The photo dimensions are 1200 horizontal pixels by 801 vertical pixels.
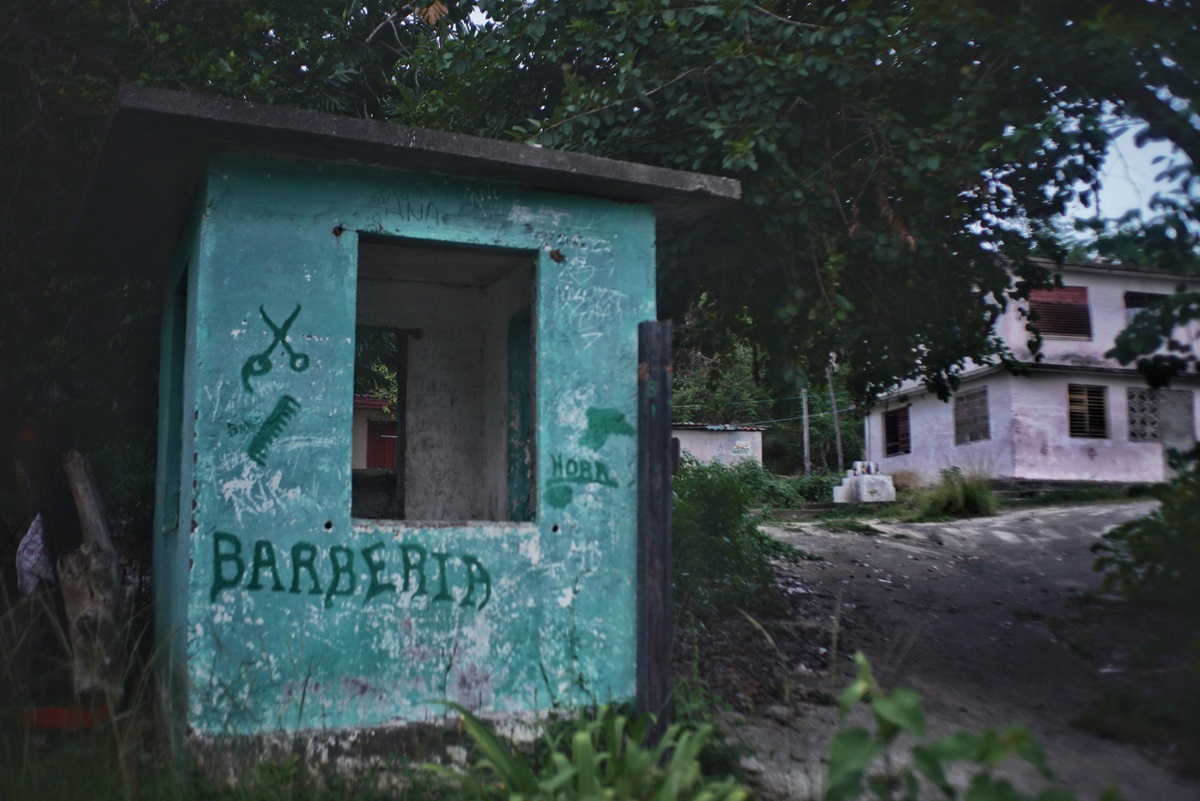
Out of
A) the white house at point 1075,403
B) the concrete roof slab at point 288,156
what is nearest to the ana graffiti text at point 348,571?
the concrete roof slab at point 288,156

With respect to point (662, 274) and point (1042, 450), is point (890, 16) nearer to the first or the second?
point (662, 274)

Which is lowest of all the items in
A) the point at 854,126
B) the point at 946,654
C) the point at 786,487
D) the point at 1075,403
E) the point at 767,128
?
the point at 946,654

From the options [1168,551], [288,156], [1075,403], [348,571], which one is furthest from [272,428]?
[1075,403]

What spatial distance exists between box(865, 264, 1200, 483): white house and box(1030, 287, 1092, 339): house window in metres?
0.02

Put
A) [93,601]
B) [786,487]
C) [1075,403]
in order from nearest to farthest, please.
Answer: [93,601]
[1075,403]
[786,487]

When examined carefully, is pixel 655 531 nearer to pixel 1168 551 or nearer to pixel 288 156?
pixel 288 156

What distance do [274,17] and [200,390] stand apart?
502 centimetres

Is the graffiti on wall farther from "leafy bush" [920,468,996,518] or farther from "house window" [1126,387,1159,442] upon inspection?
"house window" [1126,387,1159,442]

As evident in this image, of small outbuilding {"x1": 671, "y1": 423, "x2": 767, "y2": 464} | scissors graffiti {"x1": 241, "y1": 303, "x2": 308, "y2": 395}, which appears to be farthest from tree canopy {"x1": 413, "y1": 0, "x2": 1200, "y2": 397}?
small outbuilding {"x1": 671, "y1": 423, "x2": 767, "y2": 464}

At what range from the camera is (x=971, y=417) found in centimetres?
2219

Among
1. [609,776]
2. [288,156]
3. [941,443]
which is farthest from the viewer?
[941,443]

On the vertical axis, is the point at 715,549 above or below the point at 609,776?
above

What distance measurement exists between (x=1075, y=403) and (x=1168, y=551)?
16.7 meters

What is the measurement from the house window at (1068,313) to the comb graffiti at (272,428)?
2054 cm
